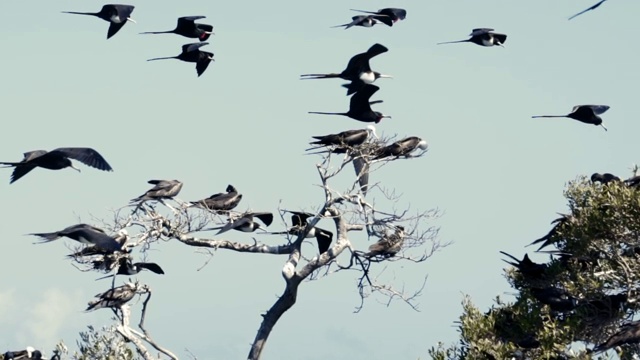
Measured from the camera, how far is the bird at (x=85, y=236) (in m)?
16.7

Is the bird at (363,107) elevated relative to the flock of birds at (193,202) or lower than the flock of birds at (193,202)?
elevated

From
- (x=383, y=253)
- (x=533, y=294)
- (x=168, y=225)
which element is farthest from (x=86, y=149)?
(x=533, y=294)

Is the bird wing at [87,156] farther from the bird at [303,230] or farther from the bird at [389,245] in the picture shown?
the bird at [389,245]

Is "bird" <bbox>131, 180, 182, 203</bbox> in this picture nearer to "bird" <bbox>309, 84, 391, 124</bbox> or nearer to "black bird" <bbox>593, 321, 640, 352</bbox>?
"bird" <bbox>309, 84, 391, 124</bbox>

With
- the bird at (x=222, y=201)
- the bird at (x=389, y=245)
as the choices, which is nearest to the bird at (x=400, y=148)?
the bird at (x=389, y=245)

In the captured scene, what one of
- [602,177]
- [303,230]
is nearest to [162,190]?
[303,230]

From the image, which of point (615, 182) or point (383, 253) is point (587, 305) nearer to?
point (615, 182)

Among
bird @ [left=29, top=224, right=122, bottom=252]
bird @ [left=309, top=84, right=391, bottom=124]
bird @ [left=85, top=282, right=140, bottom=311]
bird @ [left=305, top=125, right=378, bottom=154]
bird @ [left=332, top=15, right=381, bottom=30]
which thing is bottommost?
bird @ [left=85, top=282, right=140, bottom=311]

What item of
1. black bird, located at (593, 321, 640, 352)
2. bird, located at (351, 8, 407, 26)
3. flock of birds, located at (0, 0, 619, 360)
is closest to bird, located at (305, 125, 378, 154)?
flock of birds, located at (0, 0, 619, 360)

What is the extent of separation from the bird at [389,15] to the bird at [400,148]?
135 inches

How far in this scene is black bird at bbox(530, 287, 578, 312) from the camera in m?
16.9

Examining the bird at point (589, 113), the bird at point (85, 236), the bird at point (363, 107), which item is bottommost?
the bird at point (85, 236)

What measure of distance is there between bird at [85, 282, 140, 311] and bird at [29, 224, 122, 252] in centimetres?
242

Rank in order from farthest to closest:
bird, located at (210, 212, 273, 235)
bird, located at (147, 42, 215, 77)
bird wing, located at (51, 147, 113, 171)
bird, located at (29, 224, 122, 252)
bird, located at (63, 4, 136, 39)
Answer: bird, located at (147, 42, 215, 77) → bird, located at (63, 4, 136, 39) → bird, located at (210, 212, 273, 235) → bird wing, located at (51, 147, 113, 171) → bird, located at (29, 224, 122, 252)
